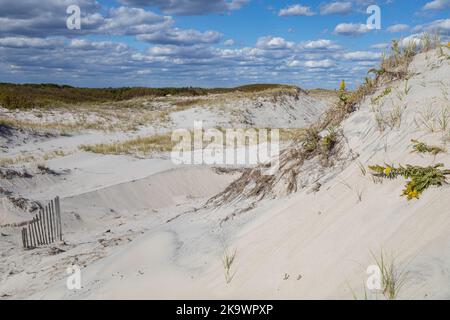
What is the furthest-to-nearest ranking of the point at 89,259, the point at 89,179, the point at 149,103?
the point at 149,103, the point at 89,179, the point at 89,259

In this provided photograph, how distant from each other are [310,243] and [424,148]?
4.50ft

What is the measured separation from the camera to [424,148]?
151 inches

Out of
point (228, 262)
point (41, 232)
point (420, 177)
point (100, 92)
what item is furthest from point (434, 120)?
point (100, 92)

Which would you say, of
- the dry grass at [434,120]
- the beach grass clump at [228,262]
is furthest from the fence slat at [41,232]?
the dry grass at [434,120]

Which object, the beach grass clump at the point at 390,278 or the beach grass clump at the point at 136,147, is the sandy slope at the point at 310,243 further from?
the beach grass clump at the point at 136,147

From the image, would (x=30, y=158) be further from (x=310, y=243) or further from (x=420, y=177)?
(x=420, y=177)

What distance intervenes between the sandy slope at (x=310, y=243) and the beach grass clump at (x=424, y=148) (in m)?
0.06

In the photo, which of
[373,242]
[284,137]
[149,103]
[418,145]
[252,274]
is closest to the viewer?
[373,242]

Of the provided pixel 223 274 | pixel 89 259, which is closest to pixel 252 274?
pixel 223 274

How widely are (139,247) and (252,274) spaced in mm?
1800

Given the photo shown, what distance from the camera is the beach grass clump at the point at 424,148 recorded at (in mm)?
3762

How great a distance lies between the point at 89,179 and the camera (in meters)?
11.5
